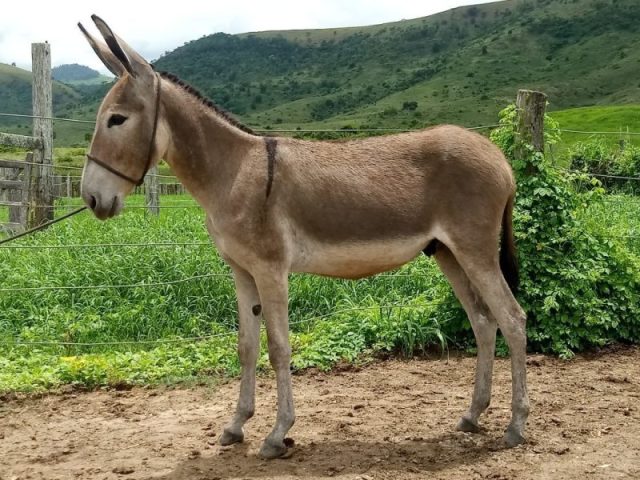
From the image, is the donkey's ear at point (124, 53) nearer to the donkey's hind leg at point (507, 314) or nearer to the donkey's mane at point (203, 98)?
the donkey's mane at point (203, 98)

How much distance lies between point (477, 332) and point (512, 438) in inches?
29.9

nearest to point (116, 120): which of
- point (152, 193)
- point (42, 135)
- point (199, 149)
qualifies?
point (199, 149)

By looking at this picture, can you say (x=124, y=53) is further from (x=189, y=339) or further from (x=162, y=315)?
(x=162, y=315)

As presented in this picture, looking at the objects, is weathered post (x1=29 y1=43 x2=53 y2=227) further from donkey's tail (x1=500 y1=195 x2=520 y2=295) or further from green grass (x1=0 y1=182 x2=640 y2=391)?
donkey's tail (x1=500 y1=195 x2=520 y2=295)

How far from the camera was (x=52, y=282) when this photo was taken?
24.0 feet

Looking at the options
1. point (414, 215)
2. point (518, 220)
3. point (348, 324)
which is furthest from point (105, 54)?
point (518, 220)

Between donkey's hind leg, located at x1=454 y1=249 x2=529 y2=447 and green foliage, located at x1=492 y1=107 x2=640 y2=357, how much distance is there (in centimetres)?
200

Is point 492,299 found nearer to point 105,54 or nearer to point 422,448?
point 422,448

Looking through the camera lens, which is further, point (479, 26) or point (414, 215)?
point (479, 26)

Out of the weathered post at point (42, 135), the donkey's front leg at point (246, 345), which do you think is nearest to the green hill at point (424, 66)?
the weathered post at point (42, 135)

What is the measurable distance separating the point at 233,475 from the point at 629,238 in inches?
229

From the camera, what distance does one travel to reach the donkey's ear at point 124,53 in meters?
3.78

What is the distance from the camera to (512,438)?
4312 millimetres

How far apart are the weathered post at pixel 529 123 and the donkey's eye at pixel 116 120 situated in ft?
Result: 12.9
